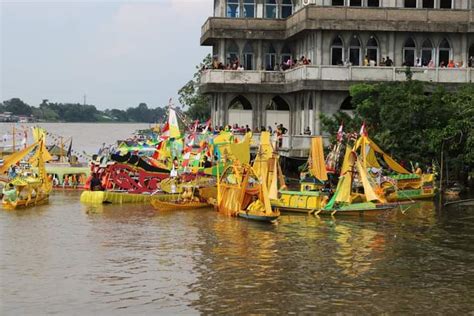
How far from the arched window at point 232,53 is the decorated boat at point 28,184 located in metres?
15.3

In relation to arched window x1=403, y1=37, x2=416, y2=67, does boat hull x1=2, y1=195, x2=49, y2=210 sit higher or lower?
lower

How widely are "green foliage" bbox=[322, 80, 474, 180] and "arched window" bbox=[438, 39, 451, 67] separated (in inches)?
278

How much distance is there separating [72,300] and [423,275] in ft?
33.2

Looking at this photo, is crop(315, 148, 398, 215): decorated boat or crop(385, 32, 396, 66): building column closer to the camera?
crop(315, 148, 398, 215): decorated boat

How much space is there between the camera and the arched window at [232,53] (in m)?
56.7

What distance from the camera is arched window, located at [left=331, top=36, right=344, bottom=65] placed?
51656 mm

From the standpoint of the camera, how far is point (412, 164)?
44031 mm

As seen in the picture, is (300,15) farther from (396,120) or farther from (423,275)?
(423,275)

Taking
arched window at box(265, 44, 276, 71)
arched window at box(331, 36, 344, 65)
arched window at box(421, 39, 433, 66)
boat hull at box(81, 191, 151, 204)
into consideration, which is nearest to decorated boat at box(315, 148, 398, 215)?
boat hull at box(81, 191, 151, 204)

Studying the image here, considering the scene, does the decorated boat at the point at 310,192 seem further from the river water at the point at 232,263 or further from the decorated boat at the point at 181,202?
the decorated boat at the point at 181,202

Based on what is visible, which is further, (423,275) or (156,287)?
(423,275)

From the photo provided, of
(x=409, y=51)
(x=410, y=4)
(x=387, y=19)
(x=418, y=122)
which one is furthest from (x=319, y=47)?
(x=418, y=122)

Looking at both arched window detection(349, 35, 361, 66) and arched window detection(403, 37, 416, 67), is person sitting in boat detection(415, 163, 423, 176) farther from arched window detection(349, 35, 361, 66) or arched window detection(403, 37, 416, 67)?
arched window detection(349, 35, 361, 66)

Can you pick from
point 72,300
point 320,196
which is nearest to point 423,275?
point 72,300
